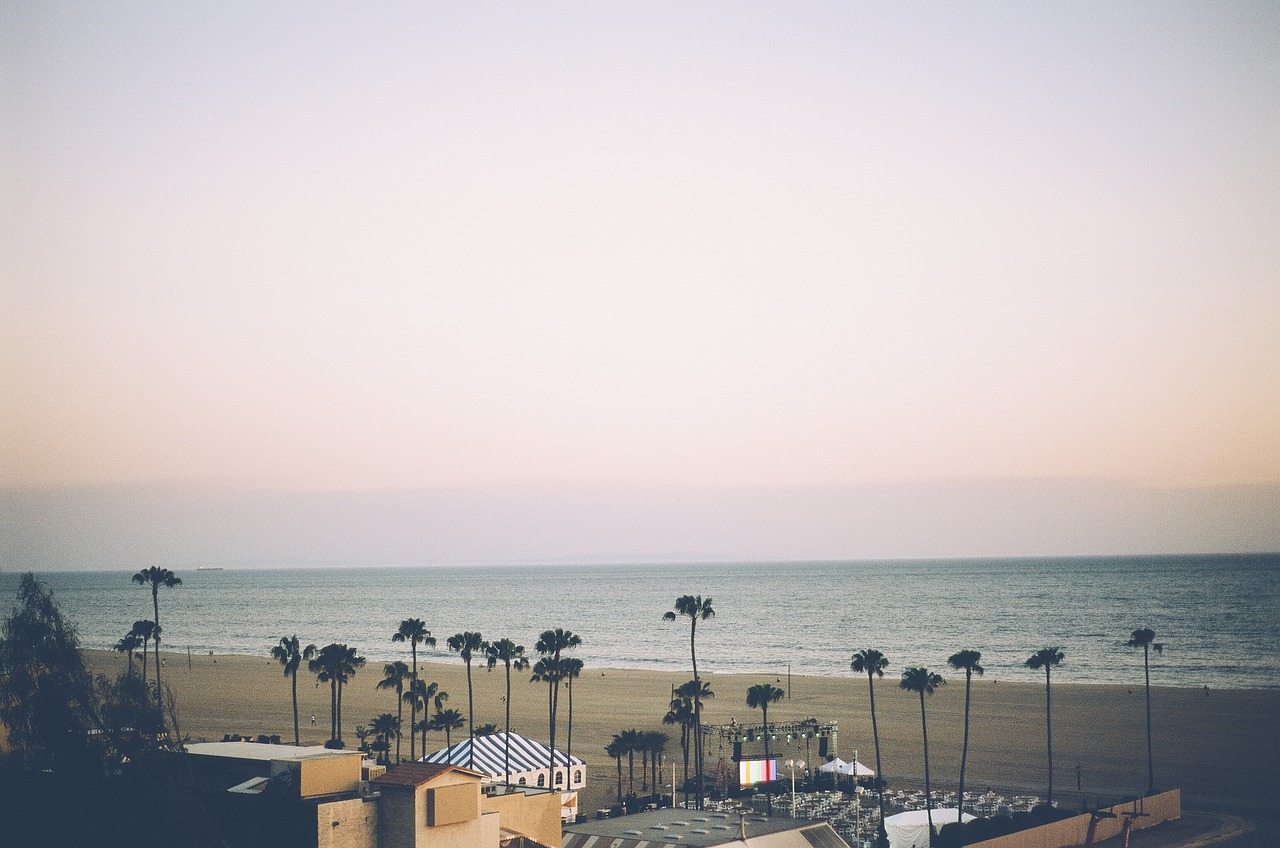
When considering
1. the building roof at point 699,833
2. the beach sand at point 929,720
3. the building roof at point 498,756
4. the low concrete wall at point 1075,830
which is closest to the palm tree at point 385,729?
the building roof at point 498,756

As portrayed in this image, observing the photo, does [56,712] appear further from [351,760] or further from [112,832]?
[351,760]

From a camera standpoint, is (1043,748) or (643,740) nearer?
(643,740)

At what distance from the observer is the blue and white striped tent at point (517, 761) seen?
4669 centimetres

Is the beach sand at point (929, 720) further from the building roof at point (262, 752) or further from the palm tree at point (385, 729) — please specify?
the building roof at point (262, 752)

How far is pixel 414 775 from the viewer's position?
26422mm

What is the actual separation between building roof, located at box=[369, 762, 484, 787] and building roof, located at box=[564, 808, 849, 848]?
720 centimetres

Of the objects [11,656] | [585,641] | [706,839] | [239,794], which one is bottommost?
[585,641]

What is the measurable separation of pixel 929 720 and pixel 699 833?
154ft

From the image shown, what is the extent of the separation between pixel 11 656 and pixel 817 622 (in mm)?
155661

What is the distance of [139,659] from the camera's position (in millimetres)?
126125

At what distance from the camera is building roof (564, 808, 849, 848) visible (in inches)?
1249

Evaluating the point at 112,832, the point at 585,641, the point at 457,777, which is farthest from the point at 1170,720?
the point at 585,641

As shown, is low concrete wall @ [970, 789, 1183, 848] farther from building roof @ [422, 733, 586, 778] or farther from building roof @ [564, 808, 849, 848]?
building roof @ [422, 733, 586, 778]

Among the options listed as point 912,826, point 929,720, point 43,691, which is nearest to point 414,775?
point 43,691
